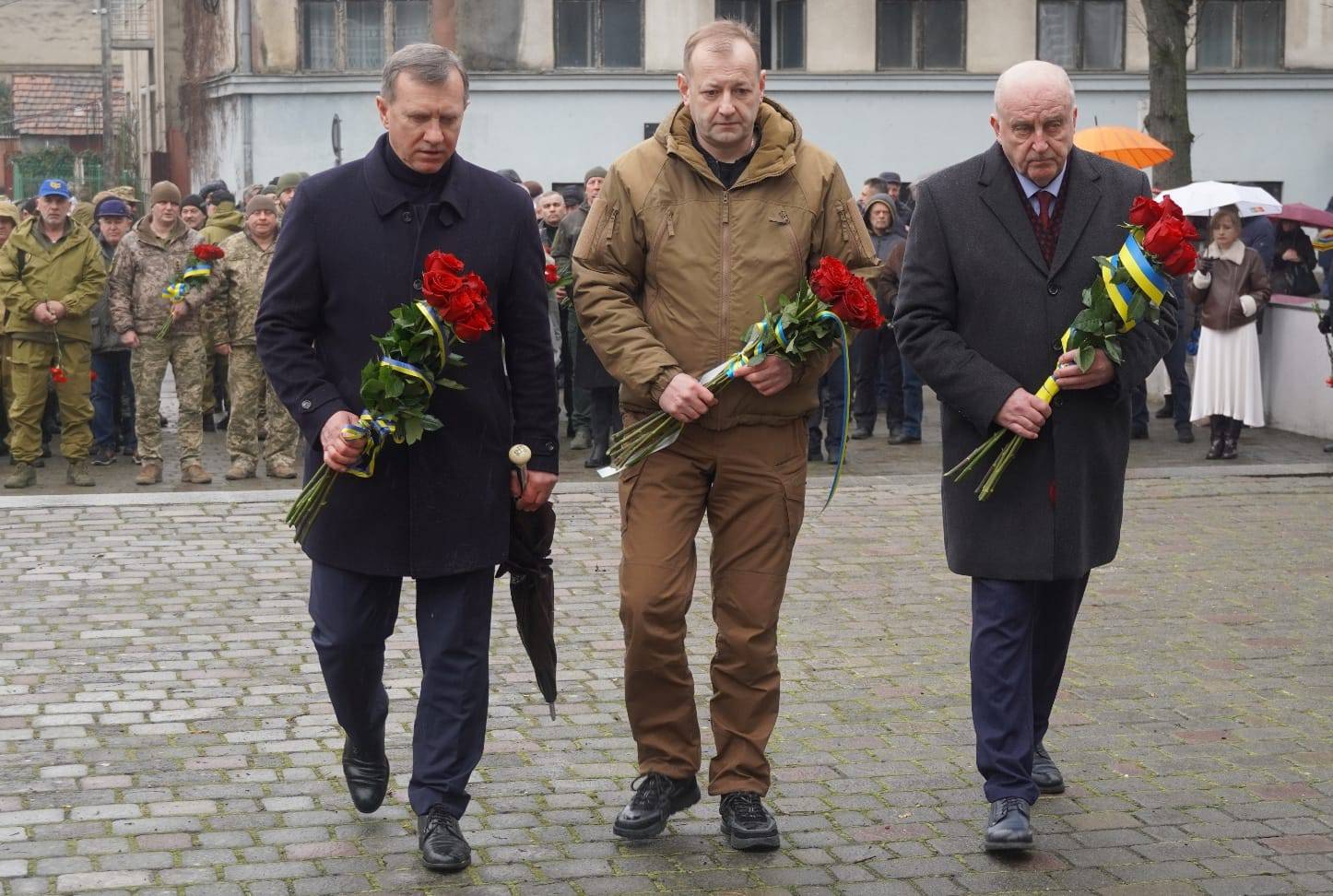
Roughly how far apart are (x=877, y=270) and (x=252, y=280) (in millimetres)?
9152

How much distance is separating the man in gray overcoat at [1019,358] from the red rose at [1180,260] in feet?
0.69

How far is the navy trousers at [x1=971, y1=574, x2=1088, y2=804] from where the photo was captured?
217 inches

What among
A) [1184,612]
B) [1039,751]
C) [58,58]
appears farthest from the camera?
[58,58]

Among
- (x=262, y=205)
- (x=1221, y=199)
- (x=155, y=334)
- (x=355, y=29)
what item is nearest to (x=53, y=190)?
(x=155, y=334)

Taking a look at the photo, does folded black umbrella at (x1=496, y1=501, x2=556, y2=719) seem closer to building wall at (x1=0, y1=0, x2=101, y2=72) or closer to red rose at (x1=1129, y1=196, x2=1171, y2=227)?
red rose at (x1=1129, y1=196, x2=1171, y2=227)

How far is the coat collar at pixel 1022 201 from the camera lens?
Result: 5574 mm

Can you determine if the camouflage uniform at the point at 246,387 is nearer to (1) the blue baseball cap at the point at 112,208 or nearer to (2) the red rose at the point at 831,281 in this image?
(1) the blue baseball cap at the point at 112,208

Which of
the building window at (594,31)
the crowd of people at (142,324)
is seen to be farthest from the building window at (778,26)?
the crowd of people at (142,324)

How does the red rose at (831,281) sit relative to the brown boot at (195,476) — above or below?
above

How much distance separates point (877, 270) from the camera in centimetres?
565

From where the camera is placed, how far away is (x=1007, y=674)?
18.2 feet

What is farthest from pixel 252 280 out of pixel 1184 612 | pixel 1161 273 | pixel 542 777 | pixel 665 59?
pixel 665 59

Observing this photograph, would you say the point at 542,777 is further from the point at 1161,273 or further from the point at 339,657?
the point at 1161,273

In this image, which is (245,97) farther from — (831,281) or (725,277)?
(831,281)
